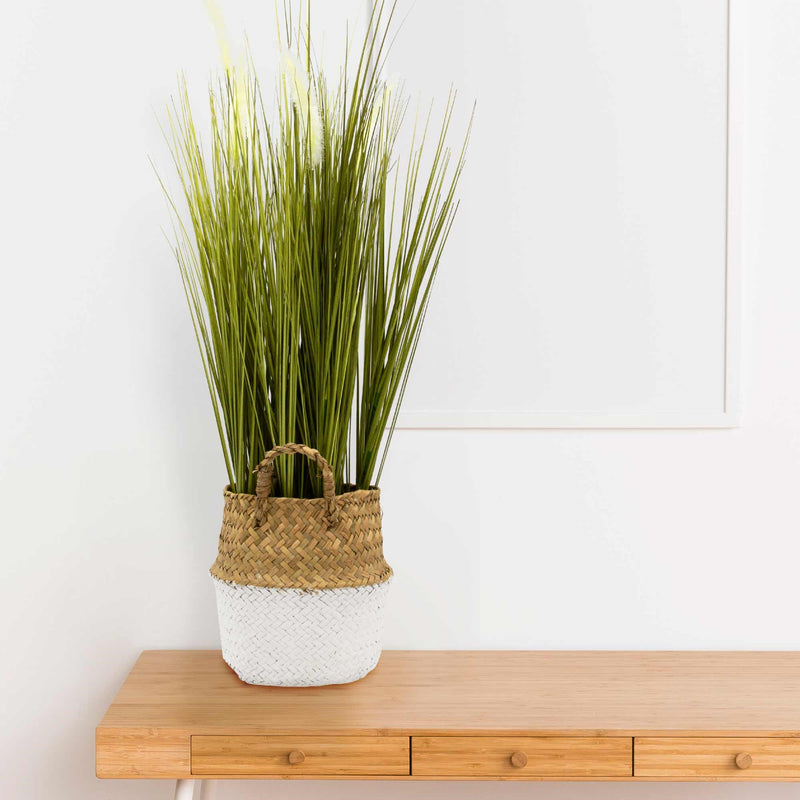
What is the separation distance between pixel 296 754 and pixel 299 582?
0.17m

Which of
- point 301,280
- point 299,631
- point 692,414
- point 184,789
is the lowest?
A: point 184,789

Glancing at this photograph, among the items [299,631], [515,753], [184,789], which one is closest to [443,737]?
[515,753]

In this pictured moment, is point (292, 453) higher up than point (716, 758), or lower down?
higher up

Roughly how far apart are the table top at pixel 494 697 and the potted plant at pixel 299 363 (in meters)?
0.05

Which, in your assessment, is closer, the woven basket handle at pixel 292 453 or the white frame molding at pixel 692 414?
the woven basket handle at pixel 292 453

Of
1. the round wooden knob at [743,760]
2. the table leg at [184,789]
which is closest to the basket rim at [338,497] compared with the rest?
the table leg at [184,789]

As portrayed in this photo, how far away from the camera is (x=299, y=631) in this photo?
892 millimetres

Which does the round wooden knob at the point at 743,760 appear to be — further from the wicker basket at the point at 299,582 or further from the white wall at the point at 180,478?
the wicker basket at the point at 299,582

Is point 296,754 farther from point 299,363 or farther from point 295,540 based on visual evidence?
point 299,363

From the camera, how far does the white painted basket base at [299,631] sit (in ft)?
2.91

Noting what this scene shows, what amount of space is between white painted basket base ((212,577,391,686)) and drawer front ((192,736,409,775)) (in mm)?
86

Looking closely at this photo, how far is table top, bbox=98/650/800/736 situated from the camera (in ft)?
2.79

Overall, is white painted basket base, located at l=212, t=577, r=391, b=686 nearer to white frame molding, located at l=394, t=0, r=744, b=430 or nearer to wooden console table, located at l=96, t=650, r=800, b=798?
wooden console table, located at l=96, t=650, r=800, b=798

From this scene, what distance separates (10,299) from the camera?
109 cm
